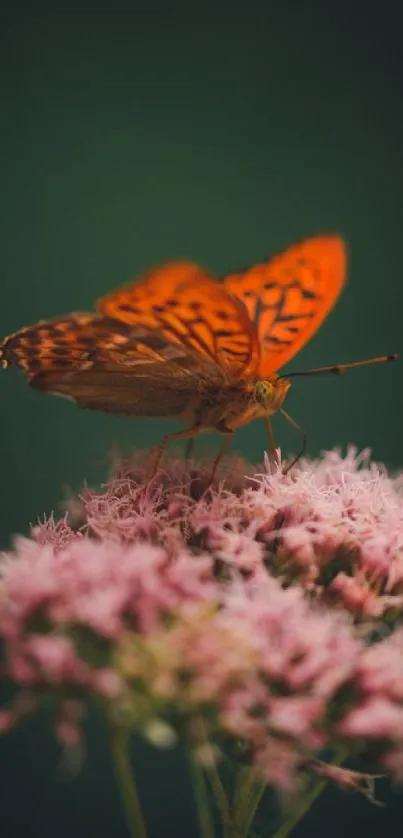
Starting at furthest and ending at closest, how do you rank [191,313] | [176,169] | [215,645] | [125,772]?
[176,169], [191,313], [125,772], [215,645]

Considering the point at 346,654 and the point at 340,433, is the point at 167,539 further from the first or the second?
the point at 340,433

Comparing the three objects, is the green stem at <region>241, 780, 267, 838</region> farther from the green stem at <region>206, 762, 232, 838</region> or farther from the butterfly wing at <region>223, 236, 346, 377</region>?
the butterfly wing at <region>223, 236, 346, 377</region>

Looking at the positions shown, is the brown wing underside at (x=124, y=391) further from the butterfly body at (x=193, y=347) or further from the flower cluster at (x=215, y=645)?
the flower cluster at (x=215, y=645)

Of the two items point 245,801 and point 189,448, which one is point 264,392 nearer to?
A: point 189,448

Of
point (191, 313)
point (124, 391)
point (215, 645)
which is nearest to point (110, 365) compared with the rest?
point (124, 391)

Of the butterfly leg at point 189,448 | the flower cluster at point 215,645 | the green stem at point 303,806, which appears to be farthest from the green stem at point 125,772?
the butterfly leg at point 189,448

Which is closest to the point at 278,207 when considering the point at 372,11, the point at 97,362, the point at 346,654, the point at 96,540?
the point at 372,11

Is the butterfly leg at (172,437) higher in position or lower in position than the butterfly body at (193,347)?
lower
